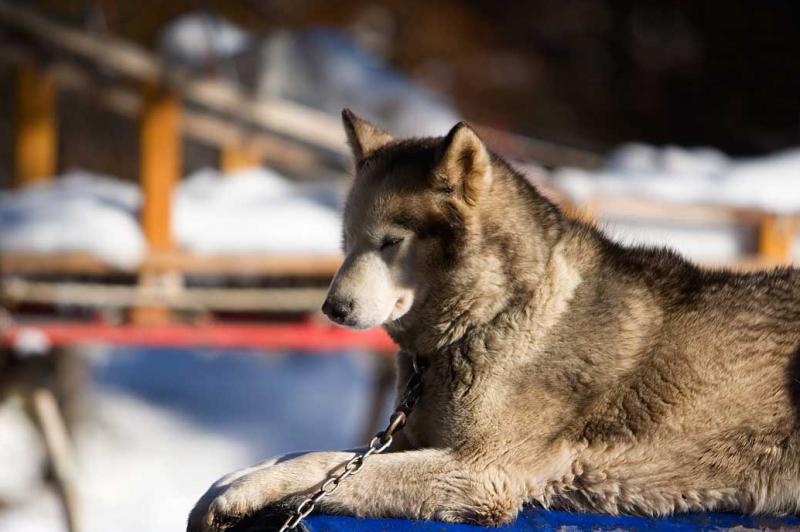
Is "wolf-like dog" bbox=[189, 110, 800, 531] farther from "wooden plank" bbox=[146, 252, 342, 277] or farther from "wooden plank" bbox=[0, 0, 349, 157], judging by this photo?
"wooden plank" bbox=[0, 0, 349, 157]

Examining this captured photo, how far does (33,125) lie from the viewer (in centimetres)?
861

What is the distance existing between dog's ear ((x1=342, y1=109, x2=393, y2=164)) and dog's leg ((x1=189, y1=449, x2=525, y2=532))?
962 mm

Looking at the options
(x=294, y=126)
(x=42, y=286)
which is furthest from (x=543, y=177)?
(x=42, y=286)

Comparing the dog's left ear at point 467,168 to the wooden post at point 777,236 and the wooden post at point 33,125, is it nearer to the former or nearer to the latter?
the wooden post at point 777,236

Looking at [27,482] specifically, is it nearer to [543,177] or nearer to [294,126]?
[294,126]

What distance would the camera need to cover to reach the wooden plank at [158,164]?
23.0 feet

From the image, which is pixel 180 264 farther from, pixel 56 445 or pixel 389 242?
pixel 389 242

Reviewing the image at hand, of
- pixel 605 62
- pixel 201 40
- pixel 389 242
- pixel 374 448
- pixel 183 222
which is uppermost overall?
pixel 605 62

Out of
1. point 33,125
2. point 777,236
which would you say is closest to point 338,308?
point 777,236

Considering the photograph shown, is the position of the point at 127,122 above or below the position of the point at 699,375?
above

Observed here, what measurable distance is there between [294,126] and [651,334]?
5.63 meters

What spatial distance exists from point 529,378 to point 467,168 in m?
0.59

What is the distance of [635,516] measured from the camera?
2.73 meters

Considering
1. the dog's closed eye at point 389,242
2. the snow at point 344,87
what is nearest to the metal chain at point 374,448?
the dog's closed eye at point 389,242
